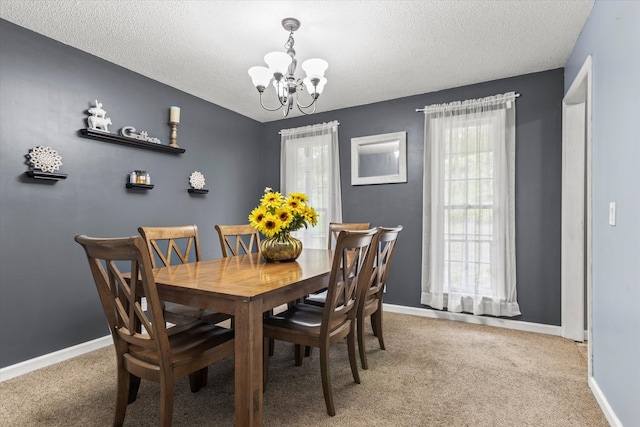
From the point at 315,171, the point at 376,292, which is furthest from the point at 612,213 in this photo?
the point at 315,171

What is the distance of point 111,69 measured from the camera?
9.69 ft

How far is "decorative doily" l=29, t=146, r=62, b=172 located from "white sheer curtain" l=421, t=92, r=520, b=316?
338 centimetres

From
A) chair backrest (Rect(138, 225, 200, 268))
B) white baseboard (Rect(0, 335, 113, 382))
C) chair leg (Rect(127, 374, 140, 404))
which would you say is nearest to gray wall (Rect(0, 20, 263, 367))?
white baseboard (Rect(0, 335, 113, 382))

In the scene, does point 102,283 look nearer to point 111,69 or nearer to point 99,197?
point 99,197

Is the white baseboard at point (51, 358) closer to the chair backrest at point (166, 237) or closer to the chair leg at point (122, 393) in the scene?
the chair backrest at point (166, 237)

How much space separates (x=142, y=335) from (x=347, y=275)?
1068mm

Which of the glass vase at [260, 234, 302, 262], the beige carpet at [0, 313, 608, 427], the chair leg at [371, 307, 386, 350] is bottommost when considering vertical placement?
the beige carpet at [0, 313, 608, 427]

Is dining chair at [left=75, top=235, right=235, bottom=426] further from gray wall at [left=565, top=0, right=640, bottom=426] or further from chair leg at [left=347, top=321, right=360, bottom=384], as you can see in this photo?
gray wall at [left=565, top=0, right=640, bottom=426]

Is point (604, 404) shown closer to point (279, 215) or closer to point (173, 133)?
point (279, 215)

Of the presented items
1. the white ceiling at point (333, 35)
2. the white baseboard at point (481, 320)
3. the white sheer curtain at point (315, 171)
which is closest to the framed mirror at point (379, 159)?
the white sheer curtain at point (315, 171)

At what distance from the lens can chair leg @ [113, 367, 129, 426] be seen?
5.16 feet

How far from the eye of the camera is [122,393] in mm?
1583

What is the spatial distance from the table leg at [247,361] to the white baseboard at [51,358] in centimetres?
200

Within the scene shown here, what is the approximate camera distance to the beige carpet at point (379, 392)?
1786mm
